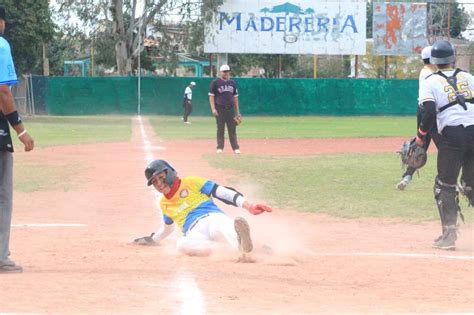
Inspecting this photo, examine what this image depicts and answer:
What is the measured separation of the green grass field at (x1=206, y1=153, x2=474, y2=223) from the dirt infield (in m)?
0.83

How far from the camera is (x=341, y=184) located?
15.7 m

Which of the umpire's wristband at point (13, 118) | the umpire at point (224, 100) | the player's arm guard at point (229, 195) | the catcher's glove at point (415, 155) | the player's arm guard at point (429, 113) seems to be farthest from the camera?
the umpire at point (224, 100)

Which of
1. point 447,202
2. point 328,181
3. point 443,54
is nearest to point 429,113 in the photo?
Result: point 443,54

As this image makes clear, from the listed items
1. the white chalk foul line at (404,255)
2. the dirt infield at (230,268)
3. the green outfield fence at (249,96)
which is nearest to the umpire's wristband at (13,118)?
the dirt infield at (230,268)

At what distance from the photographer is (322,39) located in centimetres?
5222

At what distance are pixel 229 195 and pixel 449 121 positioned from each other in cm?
256

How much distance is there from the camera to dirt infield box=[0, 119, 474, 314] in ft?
21.2

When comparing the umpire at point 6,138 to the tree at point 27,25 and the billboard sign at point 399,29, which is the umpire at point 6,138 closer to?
the tree at point 27,25

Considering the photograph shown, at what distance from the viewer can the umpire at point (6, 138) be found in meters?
7.47

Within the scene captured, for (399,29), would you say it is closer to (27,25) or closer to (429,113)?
(27,25)

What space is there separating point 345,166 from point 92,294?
12.8 metres

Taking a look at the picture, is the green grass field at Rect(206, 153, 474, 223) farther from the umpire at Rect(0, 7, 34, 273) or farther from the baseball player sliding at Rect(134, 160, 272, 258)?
the umpire at Rect(0, 7, 34, 273)

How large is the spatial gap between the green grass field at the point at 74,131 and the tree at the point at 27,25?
369 cm

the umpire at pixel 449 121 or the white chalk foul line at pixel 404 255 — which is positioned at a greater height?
the umpire at pixel 449 121
